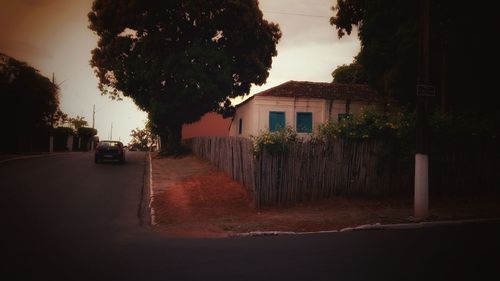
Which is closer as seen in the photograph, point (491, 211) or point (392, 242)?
A: point (392, 242)

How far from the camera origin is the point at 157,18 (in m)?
26.7

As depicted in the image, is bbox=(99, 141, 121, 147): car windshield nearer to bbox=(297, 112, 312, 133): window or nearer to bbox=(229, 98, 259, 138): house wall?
bbox=(229, 98, 259, 138): house wall

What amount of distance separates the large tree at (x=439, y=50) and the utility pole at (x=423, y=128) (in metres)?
3.78

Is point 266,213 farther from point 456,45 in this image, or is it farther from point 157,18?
point 157,18

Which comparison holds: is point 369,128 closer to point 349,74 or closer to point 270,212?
point 270,212

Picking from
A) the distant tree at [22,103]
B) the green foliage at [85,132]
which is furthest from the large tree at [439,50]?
the green foliage at [85,132]

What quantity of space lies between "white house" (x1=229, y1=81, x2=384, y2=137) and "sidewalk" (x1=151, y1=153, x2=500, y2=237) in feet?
39.1

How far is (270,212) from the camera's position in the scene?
35.0 feet

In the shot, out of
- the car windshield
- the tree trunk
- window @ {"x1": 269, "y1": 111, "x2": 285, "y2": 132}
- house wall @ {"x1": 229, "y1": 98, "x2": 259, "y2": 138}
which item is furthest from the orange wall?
the car windshield

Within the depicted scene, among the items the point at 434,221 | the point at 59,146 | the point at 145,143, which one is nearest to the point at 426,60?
the point at 434,221

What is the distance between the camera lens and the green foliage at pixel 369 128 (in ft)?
38.3

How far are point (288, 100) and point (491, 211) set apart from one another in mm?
16759

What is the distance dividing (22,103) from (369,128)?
30015 millimetres

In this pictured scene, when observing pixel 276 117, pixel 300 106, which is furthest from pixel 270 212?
pixel 300 106
